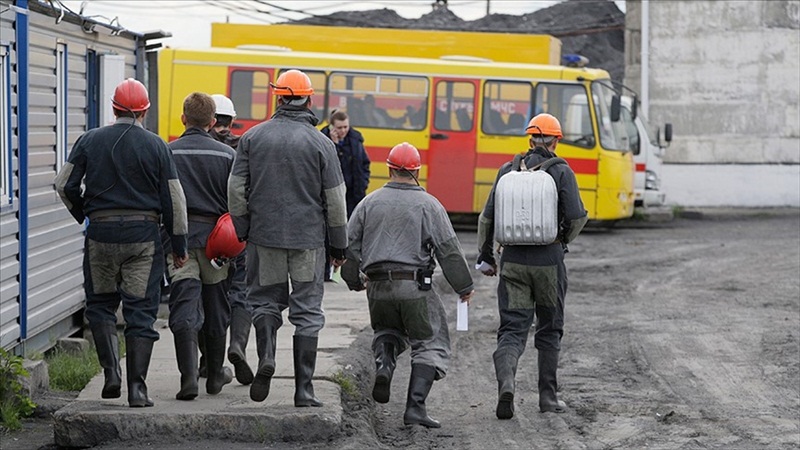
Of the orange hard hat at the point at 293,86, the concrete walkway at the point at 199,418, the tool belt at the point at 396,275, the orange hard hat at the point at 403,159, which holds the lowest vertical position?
the concrete walkway at the point at 199,418

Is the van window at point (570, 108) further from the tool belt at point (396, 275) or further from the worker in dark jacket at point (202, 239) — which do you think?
the worker in dark jacket at point (202, 239)

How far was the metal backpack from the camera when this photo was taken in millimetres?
9062

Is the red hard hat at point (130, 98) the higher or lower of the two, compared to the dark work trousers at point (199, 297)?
higher

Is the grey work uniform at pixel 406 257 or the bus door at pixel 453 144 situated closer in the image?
the grey work uniform at pixel 406 257

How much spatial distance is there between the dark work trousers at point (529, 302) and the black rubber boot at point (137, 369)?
2.56 metres

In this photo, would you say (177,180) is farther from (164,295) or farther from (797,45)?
(797,45)

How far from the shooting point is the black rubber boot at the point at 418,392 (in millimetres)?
8625

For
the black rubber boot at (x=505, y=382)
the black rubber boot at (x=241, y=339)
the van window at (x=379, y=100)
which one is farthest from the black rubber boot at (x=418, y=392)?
the van window at (x=379, y=100)

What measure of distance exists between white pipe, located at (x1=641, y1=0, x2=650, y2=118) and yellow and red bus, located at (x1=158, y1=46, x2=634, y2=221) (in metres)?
8.12

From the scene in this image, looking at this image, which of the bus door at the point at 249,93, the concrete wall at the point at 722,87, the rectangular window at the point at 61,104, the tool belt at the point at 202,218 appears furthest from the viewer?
the concrete wall at the point at 722,87

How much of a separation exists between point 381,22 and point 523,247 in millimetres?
49030

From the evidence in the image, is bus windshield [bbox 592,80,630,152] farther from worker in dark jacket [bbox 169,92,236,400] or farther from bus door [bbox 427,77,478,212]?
worker in dark jacket [bbox 169,92,236,400]

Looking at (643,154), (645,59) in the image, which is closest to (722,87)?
(645,59)

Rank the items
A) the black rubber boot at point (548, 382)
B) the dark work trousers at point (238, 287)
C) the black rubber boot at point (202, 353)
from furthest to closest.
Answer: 1. the black rubber boot at point (548, 382)
2. the dark work trousers at point (238, 287)
3. the black rubber boot at point (202, 353)
